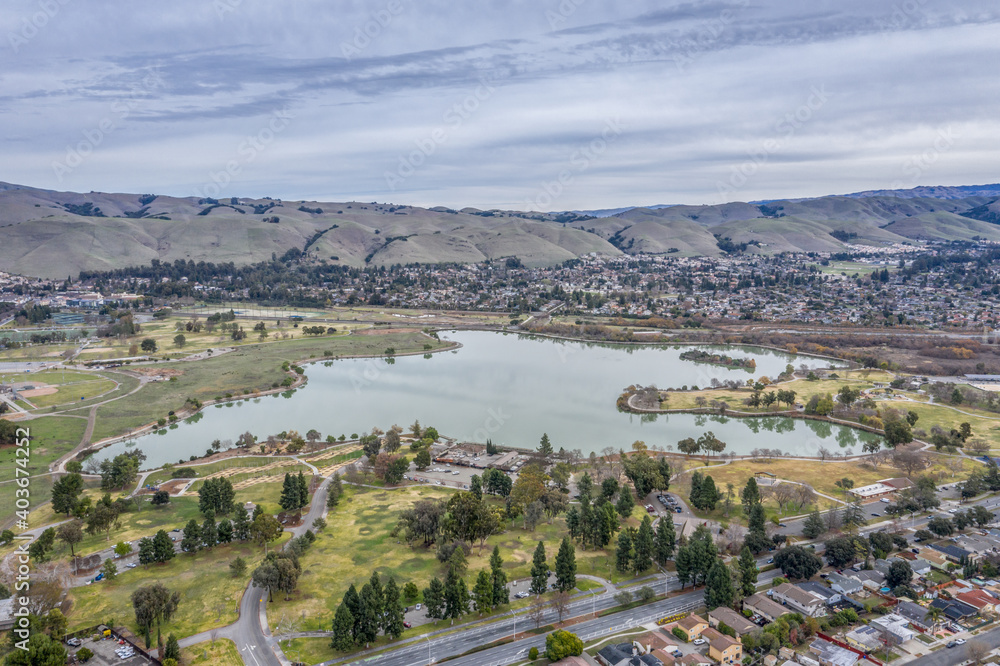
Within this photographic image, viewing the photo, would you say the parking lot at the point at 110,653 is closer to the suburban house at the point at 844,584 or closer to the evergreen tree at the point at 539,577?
the evergreen tree at the point at 539,577

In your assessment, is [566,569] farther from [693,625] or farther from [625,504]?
[625,504]

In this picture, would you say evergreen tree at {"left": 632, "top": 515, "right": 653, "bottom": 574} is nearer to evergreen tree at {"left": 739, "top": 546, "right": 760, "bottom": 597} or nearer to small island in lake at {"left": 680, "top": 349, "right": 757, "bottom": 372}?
evergreen tree at {"left": 739, "top": 546, "right": 760, "bottom": 597}

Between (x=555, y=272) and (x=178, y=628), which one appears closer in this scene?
(x=178, y=628)

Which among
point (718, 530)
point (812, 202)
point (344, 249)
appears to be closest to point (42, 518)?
point (718, 530)

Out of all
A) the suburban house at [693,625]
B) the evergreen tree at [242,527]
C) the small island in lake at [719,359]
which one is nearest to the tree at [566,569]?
the suburban house at [693,625]

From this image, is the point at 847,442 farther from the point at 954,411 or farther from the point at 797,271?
the point at 797,271

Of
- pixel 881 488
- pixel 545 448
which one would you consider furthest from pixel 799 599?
pixel 545 448
